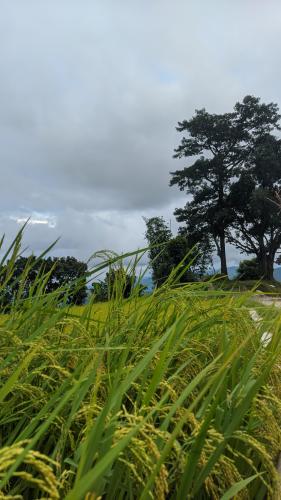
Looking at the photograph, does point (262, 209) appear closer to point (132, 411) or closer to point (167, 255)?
point (167, 255)

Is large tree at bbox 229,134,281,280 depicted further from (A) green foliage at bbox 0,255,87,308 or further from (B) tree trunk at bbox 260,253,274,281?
(A) green foliage at bbox 0,255,87,308

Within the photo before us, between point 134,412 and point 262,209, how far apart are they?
1630 inches

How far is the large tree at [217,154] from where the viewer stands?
147 feet

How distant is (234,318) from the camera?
2.54m

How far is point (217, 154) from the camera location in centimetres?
4575

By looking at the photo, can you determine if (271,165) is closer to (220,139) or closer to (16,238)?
(220,139)

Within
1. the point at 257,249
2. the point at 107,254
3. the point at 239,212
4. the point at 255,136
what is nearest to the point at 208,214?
the point at 239,212

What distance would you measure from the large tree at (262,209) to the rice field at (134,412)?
40.4 meters

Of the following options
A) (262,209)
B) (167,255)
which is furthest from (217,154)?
(167,255)

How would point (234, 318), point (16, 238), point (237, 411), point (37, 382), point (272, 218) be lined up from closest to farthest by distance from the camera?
point (237, 411), point (37, 382), point (16, 238), point (234, 318), point (272, 218)

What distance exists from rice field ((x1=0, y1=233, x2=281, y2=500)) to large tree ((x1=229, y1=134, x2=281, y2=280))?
40.4 m

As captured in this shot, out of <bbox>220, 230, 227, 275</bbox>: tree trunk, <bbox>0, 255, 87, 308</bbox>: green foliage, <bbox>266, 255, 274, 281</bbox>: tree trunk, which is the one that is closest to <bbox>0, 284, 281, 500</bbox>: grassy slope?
<bbox>0, 255, 87, 308</bbox>: green foliage

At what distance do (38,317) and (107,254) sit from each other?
527mm

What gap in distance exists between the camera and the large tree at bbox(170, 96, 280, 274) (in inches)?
1758
